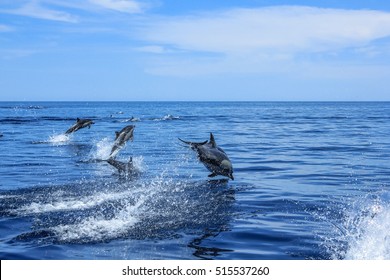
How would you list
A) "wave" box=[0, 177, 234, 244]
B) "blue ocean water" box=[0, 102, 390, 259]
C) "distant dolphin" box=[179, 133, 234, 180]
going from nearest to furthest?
"blue ocean water" box=[0, 102, 390, 259] < "wave" box=[0, 177, 234, 244] < "distant dolphin" box=[179, 133, 234, 180]

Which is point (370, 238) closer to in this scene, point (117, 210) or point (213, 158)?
point (117, 210)

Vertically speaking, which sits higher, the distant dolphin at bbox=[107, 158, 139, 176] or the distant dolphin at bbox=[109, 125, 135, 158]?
the distant dolphin at bbox=[109, 125, 135, 158]

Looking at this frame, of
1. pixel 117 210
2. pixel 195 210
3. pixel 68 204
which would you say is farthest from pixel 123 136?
pixel 195 210

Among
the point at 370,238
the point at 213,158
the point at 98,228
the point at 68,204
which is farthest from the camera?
the point at 213,158

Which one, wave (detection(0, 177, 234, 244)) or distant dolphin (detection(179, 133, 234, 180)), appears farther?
distant dolphin (detection(179, 133, 234, 180))

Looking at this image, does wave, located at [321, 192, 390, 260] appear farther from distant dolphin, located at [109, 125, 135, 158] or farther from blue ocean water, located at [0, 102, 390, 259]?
distant dolphin, located at [109, 125, 135, 158]

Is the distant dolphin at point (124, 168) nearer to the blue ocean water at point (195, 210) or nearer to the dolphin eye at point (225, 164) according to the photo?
the blue ocean water at point (195, 210)

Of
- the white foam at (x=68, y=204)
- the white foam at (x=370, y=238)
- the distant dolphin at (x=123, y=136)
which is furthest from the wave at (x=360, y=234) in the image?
the distant dolphin at (x=123, y=136)

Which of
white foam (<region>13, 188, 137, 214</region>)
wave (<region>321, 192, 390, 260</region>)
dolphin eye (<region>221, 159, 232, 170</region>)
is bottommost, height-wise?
white foam (<region>13, 188, 137, 214</region>)

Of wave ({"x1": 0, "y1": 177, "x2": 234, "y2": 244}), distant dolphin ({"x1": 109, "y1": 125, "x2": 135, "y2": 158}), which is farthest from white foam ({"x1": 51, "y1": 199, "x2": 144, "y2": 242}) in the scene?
distant dolphin ({"x1": 109, "y1": 125, "x2": 135, "y2": 158})

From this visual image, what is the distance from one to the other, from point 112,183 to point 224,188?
338 centimetres

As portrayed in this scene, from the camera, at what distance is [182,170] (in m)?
17.5
